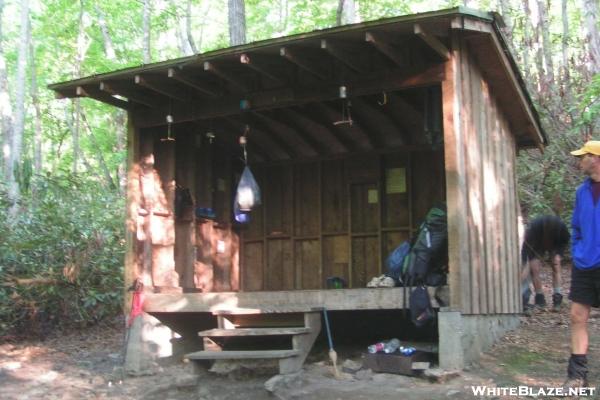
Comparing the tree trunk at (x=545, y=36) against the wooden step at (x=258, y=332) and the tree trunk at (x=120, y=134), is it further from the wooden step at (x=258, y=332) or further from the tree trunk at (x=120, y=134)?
the tree trunk at (x=120, y=134)

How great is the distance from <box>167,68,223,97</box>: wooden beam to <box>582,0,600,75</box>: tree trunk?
9.56m

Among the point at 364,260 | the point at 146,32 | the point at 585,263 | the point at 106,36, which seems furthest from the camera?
the point at 106,36

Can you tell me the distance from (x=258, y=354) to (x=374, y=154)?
159 inches

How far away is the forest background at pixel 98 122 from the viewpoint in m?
9.01

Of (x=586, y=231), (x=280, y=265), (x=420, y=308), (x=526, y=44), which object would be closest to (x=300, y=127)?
(x=280, y=265)

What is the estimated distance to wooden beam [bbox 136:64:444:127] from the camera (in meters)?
6.18

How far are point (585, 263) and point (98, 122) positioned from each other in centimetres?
2469

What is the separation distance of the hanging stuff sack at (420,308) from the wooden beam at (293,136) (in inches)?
139

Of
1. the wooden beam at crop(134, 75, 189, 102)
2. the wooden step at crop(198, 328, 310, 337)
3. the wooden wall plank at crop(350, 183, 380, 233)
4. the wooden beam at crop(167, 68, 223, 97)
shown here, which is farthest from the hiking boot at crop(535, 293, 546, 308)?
the wooden beam at crop(134, 75, 189, 102)

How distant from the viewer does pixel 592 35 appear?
13.6 m

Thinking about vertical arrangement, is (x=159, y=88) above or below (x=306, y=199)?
above

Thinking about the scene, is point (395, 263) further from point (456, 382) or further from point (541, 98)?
point (541, 98)

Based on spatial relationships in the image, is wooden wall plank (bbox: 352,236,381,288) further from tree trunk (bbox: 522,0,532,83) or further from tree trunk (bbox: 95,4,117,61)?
tree trunk (bbox: 95,4,117,61)

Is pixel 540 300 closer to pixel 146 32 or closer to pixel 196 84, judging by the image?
pixel 196 84
